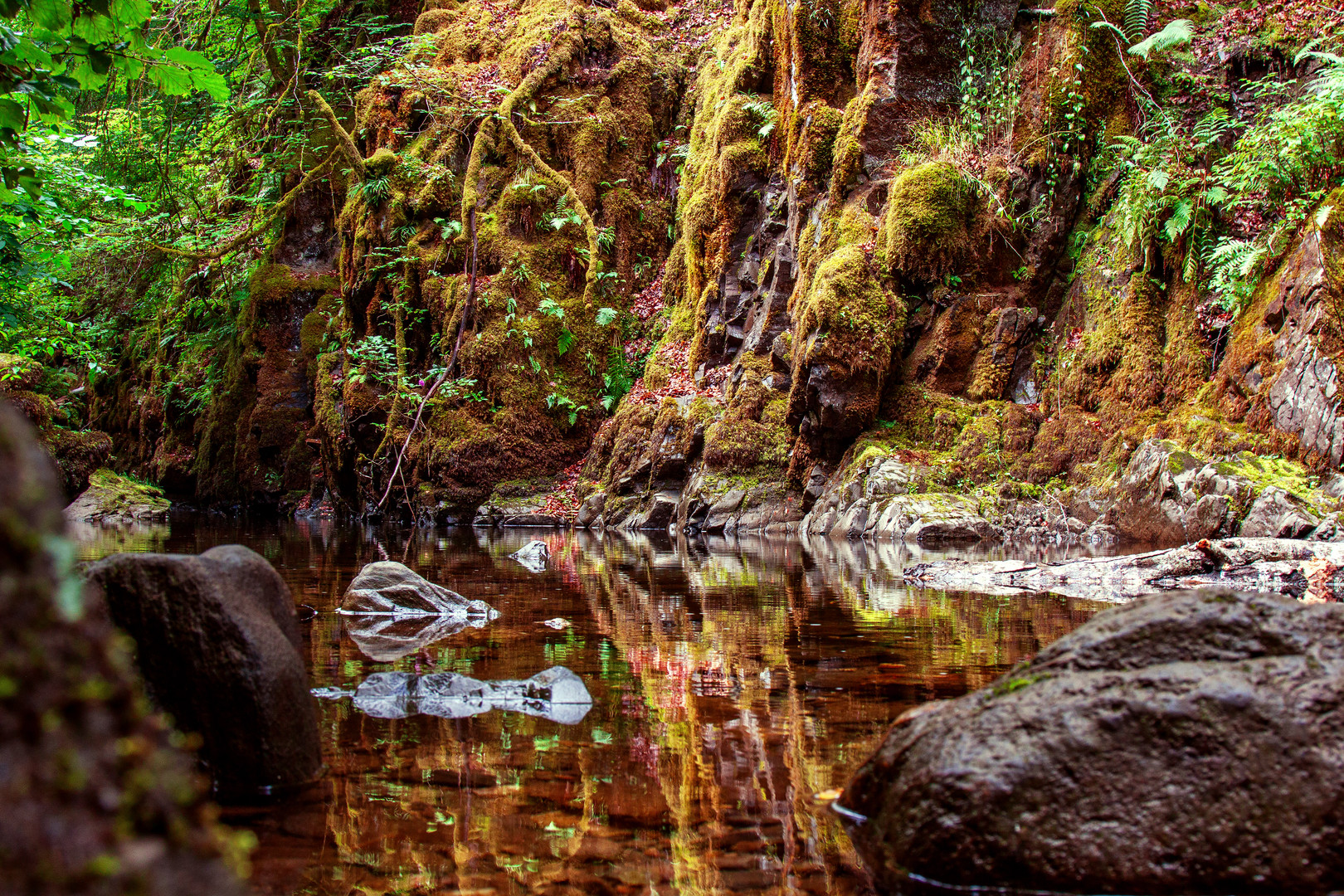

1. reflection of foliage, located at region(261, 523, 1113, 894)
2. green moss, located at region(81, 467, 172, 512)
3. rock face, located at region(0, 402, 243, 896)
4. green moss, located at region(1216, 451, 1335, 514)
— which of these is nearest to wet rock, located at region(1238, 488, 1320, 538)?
green moss, located at region(1216, 451, 1335, 514)

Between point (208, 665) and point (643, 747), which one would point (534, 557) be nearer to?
point (643, 747)

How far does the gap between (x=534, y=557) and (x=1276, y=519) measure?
336 inches

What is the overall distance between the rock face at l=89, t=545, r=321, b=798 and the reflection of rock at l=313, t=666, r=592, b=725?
1.00 meters

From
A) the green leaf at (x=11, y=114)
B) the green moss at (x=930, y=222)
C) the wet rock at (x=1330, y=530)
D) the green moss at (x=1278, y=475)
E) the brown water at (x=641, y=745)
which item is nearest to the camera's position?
the brown water at (x=641, y=745)

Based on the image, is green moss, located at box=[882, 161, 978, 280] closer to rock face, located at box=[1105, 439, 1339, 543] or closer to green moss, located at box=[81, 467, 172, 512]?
rock face, located at box=[1105, 439, 1339, 543]

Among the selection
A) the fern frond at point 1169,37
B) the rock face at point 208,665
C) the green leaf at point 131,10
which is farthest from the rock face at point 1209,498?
the green leaf at point 131,10

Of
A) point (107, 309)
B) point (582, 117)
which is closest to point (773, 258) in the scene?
point (582, 117)

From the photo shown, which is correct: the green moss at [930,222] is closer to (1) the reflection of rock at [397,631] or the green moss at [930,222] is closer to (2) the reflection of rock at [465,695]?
(1) the reflection of rock at [397,631]

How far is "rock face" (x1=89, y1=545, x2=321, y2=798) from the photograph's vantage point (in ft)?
10.1

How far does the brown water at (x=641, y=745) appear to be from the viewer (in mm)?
2629

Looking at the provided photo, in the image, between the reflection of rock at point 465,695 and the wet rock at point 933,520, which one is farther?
the wet rock at point 933,520

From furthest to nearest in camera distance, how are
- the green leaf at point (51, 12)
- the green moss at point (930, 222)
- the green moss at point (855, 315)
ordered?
the green moss at point (930, 222)
the green moss at point (855, 315)
the green leaf at point (51, 12)

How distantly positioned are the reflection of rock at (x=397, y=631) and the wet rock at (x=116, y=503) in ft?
61.3

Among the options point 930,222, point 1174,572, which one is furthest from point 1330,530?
point 930,222
